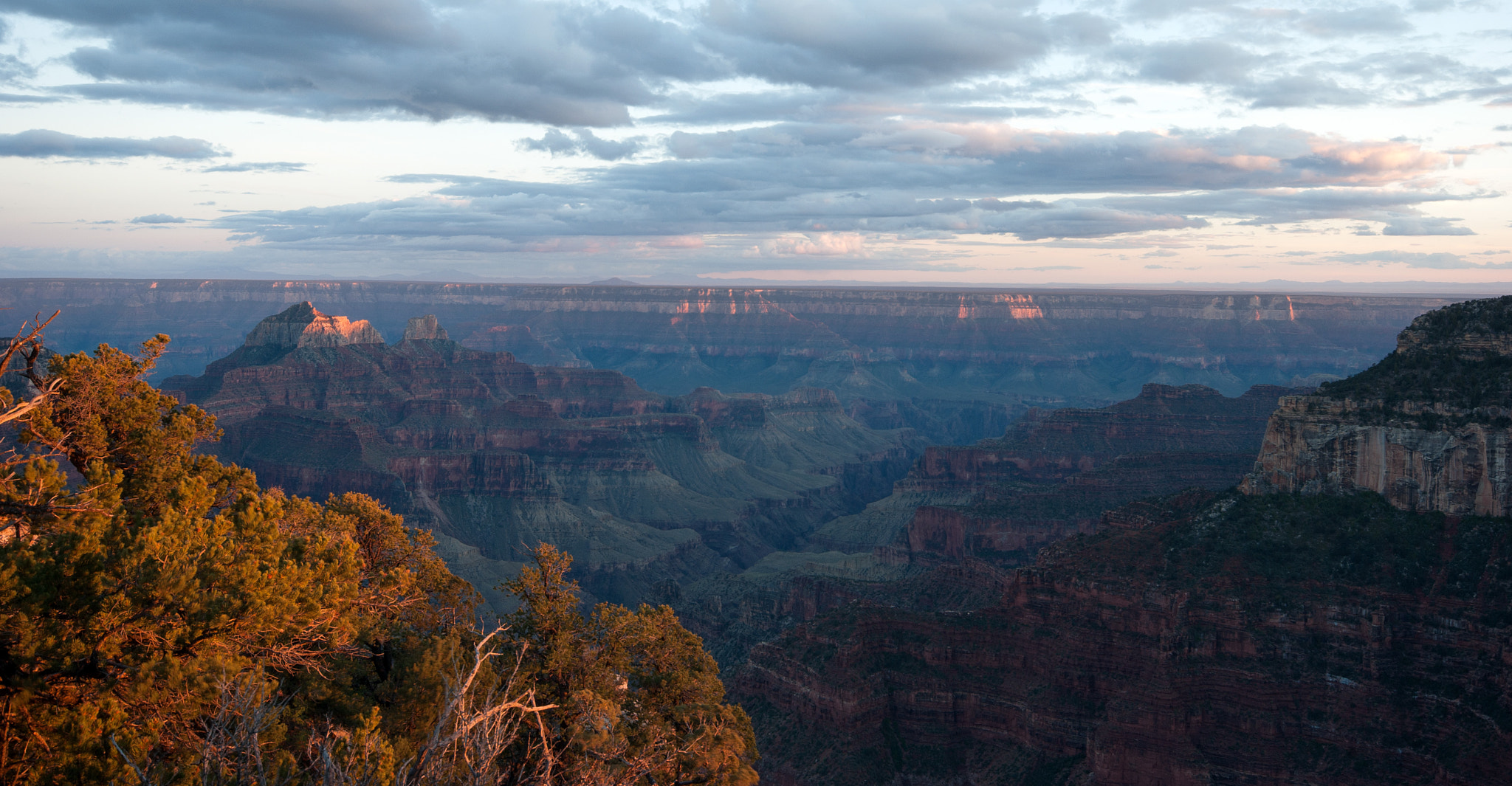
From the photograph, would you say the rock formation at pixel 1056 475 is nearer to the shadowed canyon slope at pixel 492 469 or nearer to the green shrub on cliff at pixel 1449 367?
the shadowed canyon slope at pixel 492 469

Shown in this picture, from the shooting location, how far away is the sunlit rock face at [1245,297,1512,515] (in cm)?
5400

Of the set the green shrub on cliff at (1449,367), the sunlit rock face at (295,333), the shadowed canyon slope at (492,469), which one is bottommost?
the shadowed canyon slope at (492,469)

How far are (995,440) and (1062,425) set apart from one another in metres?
17.8

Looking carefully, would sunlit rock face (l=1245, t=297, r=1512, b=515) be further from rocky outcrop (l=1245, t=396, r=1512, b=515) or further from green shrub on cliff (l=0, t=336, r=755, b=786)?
green shrub on cliff (l=0, t=336, r=755, b=786)

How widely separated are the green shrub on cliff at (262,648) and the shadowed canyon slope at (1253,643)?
28925mm

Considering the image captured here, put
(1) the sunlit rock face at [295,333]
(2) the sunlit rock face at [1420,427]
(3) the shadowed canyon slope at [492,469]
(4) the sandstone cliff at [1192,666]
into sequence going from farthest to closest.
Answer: (1) the sunlit rock face at [295,333] → (3) the shadowed canyon slope at [492,469] → (2) the sunlit rock face at [1420,427] → (4) the sandstone cliff at [1192,666]

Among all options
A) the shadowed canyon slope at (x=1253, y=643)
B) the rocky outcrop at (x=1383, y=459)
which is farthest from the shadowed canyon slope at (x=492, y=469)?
the rocky outcrop at (x=1383, y=459)

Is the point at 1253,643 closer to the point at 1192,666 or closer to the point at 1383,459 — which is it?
the point at 1192,666

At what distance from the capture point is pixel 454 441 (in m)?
175

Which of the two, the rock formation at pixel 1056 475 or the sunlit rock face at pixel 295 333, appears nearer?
the rock formation at pixel 1056 475

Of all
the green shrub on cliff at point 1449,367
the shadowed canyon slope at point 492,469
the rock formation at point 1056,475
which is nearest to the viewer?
the green shrub on cliff at point 1449,367

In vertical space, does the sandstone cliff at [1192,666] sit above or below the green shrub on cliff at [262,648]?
below

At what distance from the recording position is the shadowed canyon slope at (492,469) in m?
142

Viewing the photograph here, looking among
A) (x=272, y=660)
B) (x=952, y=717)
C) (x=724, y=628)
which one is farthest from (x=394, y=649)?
(x=724, y=628)
